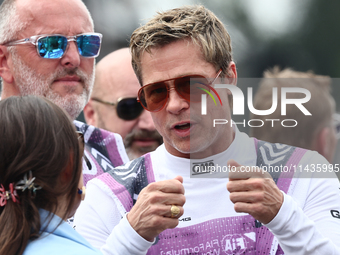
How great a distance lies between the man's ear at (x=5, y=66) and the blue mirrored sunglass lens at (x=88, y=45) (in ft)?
1.73

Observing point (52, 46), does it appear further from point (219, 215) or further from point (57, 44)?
point (219, 215)

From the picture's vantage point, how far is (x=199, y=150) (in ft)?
8.61

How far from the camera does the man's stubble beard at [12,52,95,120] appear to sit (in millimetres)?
3477

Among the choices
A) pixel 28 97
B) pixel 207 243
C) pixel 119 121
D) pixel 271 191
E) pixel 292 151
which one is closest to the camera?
pixel 28 97

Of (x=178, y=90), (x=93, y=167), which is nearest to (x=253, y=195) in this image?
(x=178, y=90)

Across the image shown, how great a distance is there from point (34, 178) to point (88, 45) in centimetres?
179

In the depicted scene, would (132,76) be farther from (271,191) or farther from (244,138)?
(271,191)

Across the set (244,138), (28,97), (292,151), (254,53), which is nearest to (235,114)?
(244,138)

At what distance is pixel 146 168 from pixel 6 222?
939 millimetres

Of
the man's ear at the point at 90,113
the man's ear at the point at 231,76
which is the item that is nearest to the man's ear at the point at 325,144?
the man's ear at the point at 231,76

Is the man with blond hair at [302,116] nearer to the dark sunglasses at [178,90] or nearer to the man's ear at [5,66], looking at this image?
the dark sunglasses at [178,90]

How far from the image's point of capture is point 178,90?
8.31 feet

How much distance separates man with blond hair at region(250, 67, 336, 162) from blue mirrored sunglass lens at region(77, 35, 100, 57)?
4.52ft

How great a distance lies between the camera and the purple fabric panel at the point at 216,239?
7.86ft
